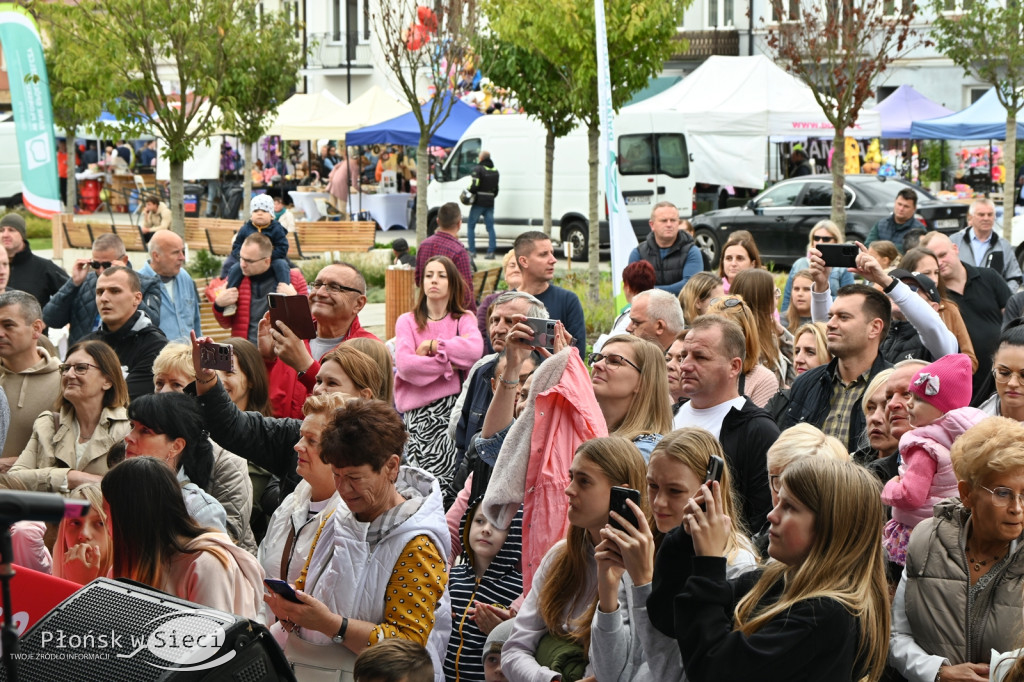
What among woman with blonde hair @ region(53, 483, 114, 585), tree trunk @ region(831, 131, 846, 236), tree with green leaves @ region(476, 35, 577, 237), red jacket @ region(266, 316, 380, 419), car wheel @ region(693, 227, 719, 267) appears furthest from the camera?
car wheel @ region(693, 227, 719, 267)

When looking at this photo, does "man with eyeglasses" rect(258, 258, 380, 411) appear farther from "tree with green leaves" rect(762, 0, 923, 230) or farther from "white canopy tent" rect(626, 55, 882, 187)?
"white canopy tent" rect(626, 55, 882, 187)

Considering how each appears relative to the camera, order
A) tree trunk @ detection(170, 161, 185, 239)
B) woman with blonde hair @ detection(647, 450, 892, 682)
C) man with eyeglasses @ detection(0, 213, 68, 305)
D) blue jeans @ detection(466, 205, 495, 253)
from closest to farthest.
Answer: woman with blonde hair @ detection(647, 450, 892, 682) < man with eyeglasses @ detection(0, 213, 68, 305) < tree trunk @ detection(170, 161, 185, 239) < blue jeans @ detection(466, 205, 495, 253)

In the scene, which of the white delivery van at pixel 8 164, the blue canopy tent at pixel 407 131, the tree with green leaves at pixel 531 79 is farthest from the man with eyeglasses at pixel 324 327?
the white delivery van at pixel 8 164

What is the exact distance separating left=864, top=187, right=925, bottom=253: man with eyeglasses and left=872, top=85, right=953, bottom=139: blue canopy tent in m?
17.9

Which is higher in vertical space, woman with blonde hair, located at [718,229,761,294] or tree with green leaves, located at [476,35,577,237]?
tree with green leaves, located at [476,35,577,237]

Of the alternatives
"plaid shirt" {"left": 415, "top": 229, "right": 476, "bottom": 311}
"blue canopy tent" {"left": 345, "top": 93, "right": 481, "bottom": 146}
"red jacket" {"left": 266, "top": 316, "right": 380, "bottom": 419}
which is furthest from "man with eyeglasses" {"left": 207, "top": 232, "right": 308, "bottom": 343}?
"blue canopy tent" {"left": 345, "top": 93, "right": 481, "bottom": 146}

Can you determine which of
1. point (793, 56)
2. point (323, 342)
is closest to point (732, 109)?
point (793, 56)

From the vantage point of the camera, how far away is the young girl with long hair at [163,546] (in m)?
3.81

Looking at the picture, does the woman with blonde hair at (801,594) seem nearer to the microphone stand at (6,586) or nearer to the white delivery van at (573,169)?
the microphone stand at (6,586)

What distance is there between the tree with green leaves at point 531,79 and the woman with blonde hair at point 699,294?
935 centimetres

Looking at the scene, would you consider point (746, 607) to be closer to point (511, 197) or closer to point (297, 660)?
point (297, 660)

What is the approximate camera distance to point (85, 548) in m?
4.18

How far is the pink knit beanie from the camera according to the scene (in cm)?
476

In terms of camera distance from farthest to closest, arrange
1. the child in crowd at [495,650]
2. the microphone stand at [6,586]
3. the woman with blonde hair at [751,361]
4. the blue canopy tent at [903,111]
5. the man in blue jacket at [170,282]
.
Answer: the blue canopy tent at [903,111], the man in blue jacket at [170,282], the woman with blonde hair at [751,361], the child in crowd at [495,650], the microphone stand at [6,586]
